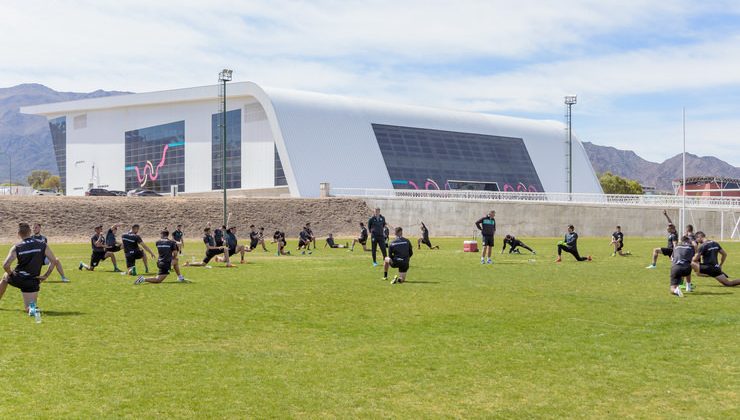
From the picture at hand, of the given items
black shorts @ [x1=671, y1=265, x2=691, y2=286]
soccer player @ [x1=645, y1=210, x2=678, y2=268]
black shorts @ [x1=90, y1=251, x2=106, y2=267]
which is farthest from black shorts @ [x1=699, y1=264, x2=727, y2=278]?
black shorts @ [x1=90, y1=251, x2=106, y2=267]

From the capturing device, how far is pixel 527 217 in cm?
5834

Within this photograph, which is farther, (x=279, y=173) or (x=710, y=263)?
(x=279, y=173)

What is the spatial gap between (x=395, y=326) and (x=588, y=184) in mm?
85311

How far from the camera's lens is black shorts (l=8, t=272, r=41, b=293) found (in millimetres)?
12234

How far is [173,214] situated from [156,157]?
98.3ft

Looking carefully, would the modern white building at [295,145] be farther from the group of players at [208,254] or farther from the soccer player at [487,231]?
the soccer player at [487,231]

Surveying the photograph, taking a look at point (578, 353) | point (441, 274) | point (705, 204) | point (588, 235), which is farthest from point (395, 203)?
point (578, 353)

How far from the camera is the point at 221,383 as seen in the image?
8102 mm

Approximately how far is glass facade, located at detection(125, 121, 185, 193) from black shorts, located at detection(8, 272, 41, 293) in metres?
69.7

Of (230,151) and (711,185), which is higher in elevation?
(230,151)

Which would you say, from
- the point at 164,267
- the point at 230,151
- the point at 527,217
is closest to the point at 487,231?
the point at 164,267

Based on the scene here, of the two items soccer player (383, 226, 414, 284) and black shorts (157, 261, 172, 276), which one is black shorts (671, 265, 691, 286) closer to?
soccer player (383, 226, 414, 284)

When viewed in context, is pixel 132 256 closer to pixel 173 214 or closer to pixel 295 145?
pixel 173 214

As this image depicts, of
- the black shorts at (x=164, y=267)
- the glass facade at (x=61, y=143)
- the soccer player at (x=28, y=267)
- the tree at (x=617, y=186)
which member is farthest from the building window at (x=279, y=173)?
the tree at (x=617, y=186)
